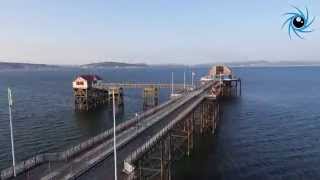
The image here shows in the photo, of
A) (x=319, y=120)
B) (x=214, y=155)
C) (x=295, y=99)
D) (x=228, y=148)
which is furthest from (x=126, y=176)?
(x=295, y=99)

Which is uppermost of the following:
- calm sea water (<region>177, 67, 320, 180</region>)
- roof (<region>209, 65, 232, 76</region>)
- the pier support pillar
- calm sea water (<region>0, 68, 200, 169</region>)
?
roof (<region>209, 65, 232, 76</region>)

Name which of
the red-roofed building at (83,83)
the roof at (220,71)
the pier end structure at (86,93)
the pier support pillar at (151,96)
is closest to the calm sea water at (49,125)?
the pier support pillar at (151,96)

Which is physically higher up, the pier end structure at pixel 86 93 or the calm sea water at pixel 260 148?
the pier end structure at pixel 86 93

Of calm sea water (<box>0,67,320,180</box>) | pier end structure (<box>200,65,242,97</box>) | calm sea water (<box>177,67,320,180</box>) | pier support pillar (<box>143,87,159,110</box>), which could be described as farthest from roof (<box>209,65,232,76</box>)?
calm sea water (<box>177,67,320,180</box>)

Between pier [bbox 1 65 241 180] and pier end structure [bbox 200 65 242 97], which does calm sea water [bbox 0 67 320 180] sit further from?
pier end structure [bbox 200 65 242 97]

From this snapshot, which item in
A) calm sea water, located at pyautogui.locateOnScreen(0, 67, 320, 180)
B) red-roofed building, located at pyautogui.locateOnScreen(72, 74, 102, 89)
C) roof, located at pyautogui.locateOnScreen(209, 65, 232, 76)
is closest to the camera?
calm sea water, located at pyautogui.locateOnScreen(0, 67, 320, 180)

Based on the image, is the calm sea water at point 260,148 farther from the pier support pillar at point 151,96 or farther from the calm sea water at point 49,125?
the calm sea water at point 49,125

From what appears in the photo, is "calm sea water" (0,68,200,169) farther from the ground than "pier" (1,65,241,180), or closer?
closer

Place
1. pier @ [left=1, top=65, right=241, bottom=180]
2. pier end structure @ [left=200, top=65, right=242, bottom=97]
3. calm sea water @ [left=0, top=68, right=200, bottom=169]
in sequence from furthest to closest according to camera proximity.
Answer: pier end structure @ [left=200, top=65, right=242, bottom=97] → calm sea water @ [left=0, top=68, right=200, bottom=169] → pier @ [left=1, top=65, right=241, bottom=180]

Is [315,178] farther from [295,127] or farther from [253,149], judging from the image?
[295,127]

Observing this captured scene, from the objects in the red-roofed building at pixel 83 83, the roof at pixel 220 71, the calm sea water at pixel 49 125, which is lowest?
the calm sea water at pixel 49 125

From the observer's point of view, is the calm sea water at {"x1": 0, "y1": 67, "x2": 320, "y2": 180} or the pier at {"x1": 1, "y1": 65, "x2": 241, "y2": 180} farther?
the calm sea water at {"x1": 0, "y1": 67, "x2": 320, "y2": 180}
